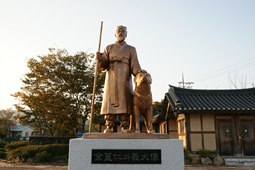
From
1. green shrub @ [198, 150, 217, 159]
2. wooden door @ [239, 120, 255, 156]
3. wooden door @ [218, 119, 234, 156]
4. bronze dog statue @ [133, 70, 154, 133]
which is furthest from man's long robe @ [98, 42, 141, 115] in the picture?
wooden door @ [239, 120, 255, 156]

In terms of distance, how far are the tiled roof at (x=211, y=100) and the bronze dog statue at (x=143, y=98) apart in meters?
8.52

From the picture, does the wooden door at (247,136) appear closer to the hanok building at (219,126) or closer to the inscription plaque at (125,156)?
the hanok building at (219,126)

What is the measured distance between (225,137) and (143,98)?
10.1 m

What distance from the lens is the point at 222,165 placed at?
11344 mm

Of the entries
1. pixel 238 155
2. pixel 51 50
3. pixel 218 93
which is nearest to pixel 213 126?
pixel 238 155

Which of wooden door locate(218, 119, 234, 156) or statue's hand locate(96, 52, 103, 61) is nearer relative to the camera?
statue's hand locate(96, 52, 103, 61)

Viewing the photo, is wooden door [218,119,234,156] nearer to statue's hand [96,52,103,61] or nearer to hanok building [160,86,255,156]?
hanok building [160,86,255,156]

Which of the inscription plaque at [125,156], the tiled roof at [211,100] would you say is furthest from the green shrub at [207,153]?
the inscription plaque at [125,156]

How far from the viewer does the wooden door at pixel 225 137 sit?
40.5 ft

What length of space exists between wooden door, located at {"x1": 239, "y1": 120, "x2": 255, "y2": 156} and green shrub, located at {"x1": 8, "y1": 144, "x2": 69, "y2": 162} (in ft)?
31.1

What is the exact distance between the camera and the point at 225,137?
12.5 m

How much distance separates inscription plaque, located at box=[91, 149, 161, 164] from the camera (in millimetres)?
3701

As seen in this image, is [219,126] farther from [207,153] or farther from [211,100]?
[211,100]

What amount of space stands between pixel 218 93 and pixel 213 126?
342 centimetres
